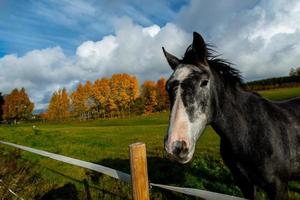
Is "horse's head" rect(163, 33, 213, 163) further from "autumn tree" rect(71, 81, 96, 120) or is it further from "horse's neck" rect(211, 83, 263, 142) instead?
"autumn tree" rect(71, 81, 96, 120)

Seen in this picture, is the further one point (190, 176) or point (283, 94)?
point (283, 94)

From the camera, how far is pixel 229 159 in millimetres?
4199

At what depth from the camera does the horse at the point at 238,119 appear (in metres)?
3.49

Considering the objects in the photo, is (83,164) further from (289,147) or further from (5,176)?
(5,176)

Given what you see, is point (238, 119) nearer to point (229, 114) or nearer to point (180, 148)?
point (229, 114)

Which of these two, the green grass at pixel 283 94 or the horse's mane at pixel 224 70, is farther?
the green grass at pixel 283 94

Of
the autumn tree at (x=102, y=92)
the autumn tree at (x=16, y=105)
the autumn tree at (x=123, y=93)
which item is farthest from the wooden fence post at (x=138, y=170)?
the autumn tree at (x=16, y=105)

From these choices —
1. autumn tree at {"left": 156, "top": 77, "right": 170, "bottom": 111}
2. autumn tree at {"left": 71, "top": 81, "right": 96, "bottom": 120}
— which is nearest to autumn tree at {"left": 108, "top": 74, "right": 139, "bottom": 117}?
autumn tree at {"left": 156, "top": 77, "right": 170, "bottom": 111}

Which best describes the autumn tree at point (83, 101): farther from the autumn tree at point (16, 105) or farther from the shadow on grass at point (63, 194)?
the shadow on grass at point (63, 194)

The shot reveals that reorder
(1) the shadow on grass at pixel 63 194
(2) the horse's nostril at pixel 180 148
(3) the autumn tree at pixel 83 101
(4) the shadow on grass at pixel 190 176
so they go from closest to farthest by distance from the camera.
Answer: (2) the horse's nostril at pixel 180 148
(4) the shadow on grass at pixel 190 176
(1) the shadow on grass at pixel 63 194
(3) the autumn tree at pixel 83 101

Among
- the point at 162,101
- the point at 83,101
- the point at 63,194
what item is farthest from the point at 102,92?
the point at 63,194

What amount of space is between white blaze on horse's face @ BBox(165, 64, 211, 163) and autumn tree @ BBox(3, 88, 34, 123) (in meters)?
107

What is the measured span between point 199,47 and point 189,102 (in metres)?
0.82

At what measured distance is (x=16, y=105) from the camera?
101375 millimetres
